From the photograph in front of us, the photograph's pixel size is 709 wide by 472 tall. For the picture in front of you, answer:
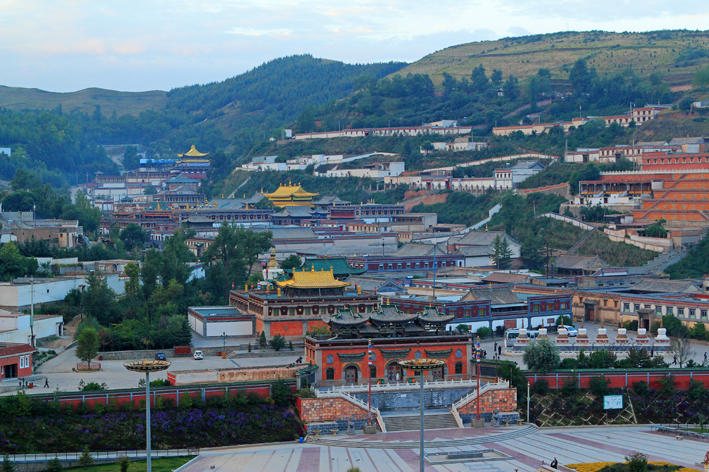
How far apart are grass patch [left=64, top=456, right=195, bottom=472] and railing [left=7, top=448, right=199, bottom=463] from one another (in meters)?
0.51

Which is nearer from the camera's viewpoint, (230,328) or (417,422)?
(417,422)

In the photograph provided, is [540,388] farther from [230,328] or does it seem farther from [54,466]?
[54,466]

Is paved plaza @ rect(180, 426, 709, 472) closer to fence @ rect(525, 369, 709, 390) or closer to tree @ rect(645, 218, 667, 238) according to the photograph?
fence @ rect(525, 369, 709, 390)

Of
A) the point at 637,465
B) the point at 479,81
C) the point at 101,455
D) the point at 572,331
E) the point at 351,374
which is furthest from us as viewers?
the point at 479,81

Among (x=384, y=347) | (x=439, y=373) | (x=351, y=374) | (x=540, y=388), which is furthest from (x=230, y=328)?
(x=540, y=388)

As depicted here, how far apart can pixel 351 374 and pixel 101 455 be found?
42.4 feet

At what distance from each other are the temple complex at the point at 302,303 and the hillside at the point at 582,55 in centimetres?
8308

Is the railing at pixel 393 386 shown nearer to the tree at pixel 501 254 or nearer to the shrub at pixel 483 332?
the shrub at pixel 483 332

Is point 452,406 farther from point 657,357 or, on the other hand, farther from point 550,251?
point 550,251

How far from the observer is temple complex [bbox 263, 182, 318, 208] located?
419 feet

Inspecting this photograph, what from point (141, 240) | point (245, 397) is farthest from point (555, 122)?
point (245, 397)

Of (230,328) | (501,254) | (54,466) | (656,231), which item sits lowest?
(54,466)

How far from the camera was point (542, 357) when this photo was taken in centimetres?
5356

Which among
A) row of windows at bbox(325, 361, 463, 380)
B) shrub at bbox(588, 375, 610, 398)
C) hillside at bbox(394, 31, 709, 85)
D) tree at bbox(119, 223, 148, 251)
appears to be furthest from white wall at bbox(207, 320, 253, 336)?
hillside at bbox(394, 31, 709, 85)
